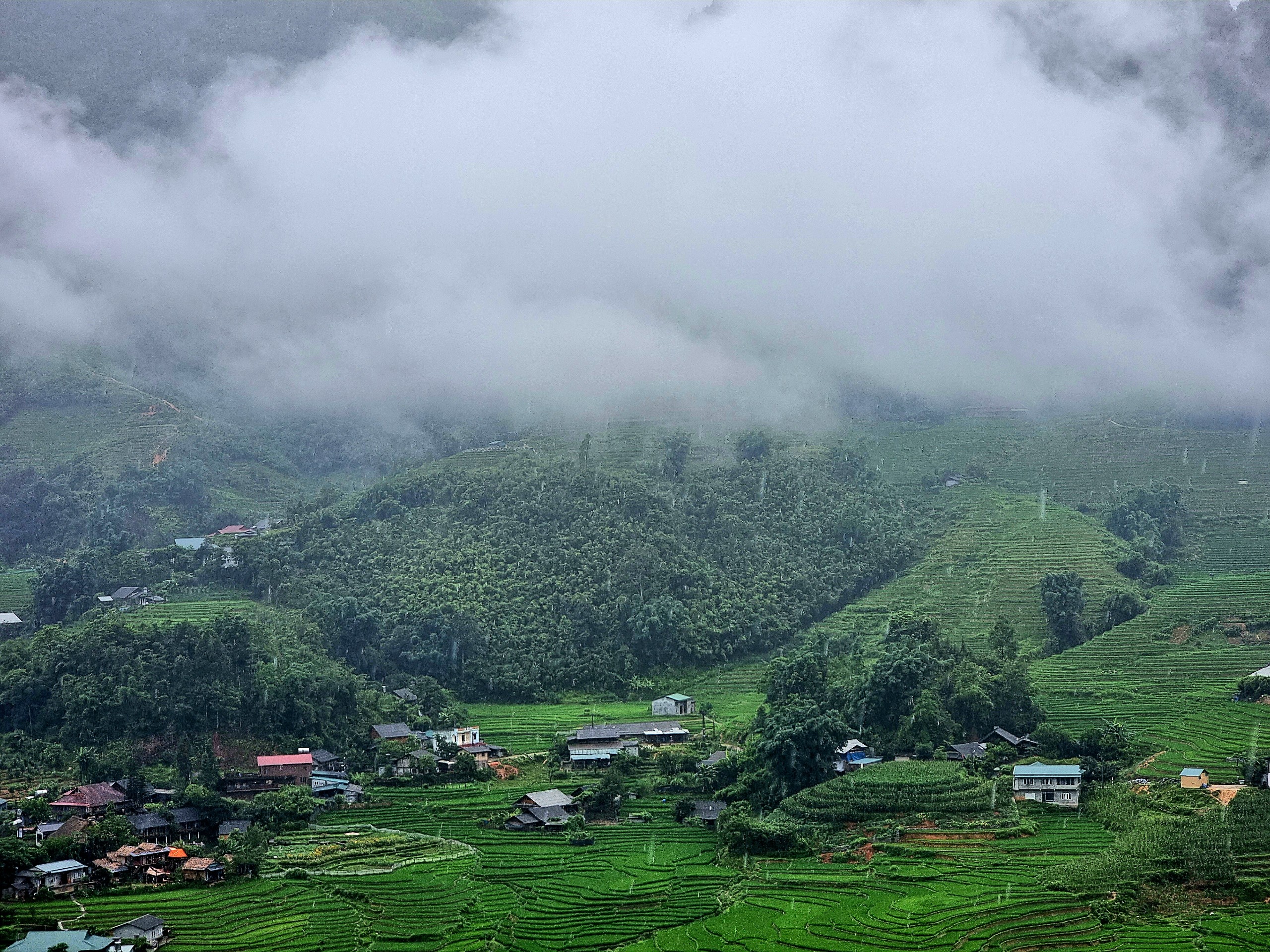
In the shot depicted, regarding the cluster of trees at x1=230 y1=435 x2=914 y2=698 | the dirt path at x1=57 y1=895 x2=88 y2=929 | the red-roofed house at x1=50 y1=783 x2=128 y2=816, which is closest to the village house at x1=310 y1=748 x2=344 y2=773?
the red-roofed house at x1=50 y1=783 x2=128 y2=816

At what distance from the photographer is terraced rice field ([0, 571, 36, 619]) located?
209 feet

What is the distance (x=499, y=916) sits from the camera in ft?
113

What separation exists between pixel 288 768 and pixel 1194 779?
28.8 m

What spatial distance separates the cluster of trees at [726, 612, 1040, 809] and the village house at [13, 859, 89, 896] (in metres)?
19.6

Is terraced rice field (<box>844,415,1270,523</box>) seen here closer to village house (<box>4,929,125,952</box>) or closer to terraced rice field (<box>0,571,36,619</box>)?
terraced rice field (<box>0,571,36,619</box>)

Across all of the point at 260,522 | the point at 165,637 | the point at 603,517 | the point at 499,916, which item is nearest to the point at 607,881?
the point at 499,916

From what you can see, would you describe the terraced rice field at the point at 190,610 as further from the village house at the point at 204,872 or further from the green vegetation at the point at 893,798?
the green vegetation at the point at 893,798

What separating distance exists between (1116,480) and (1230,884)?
46332mm

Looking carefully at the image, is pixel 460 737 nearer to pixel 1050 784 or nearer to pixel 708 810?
pixel 708 810

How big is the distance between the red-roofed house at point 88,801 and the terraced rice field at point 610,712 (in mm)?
14521

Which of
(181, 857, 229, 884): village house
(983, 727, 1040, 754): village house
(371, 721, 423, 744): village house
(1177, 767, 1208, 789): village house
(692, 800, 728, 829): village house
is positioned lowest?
(181, 857, 229, 884): village house

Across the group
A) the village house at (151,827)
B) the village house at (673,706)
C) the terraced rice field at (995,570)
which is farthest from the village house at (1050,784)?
the village house at (151,827)

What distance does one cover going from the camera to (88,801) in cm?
4331

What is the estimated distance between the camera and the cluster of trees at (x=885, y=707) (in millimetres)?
44219
